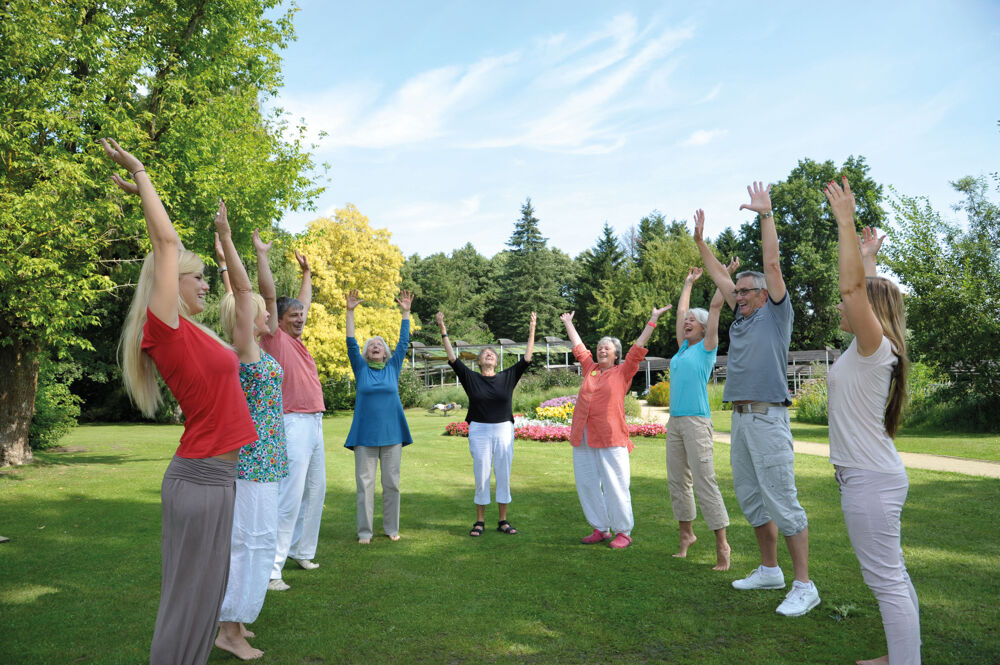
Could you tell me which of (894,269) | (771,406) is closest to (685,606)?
(771,406)

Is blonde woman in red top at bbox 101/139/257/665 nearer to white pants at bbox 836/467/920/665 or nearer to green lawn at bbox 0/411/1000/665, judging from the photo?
green lawn at bbox 0/411/1000/665

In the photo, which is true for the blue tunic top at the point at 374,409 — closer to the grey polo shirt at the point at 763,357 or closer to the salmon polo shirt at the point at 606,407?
the salmon polo shirt at the point at 606,407

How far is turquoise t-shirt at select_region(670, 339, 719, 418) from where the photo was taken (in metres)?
5.90

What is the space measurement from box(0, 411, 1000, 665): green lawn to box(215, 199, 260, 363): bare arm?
1983mm

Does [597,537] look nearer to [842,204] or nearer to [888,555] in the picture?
[888,555]

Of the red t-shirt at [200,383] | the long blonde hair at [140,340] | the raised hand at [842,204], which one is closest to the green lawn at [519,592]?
the red t-shirt at [200,383]

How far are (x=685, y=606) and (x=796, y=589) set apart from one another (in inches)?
31.5

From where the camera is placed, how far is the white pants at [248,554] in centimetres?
390

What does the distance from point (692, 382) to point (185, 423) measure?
4.52 metres

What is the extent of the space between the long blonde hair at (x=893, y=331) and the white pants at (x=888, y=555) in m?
0.34

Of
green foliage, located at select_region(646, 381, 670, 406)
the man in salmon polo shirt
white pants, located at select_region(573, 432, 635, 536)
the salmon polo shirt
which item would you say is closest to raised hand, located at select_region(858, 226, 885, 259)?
the salmon polo shirt

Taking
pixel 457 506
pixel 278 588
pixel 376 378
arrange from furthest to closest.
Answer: pixel 457 506 → pixel 376 378 → pixel 278 588

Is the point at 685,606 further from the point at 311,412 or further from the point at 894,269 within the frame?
the point at 894,269

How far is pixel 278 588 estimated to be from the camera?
5.26 metres
